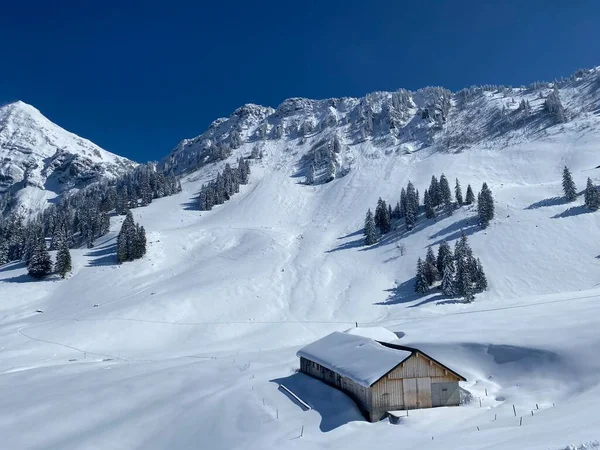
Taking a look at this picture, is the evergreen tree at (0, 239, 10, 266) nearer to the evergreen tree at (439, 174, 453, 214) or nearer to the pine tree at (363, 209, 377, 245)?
the pine tree at (363, 209, 377, 245)

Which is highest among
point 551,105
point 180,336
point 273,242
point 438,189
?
point 551,105

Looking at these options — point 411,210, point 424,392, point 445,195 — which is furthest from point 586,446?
point 445,195

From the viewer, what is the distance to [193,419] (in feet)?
73.9

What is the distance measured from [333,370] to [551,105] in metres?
138

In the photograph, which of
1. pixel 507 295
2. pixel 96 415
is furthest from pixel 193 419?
pixel 507 295

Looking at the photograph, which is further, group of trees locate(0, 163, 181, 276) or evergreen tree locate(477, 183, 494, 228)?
group of trees locate(0, 163, 181, 276)

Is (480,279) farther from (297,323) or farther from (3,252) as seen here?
(3,252)

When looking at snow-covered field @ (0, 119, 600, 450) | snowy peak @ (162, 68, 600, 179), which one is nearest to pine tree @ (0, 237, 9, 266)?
snow-covered field @ (0, 119, 600, 450)

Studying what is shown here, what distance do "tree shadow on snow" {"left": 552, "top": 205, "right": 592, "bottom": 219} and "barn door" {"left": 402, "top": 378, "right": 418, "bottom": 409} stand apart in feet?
190

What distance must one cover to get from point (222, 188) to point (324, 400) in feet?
367

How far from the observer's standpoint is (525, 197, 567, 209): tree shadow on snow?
74500mm

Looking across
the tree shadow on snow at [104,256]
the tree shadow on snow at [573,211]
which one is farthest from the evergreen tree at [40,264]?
the tree shadow on snow at [573,211]

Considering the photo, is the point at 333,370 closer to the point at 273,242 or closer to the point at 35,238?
the point at 273,242

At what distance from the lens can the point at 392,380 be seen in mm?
23375
